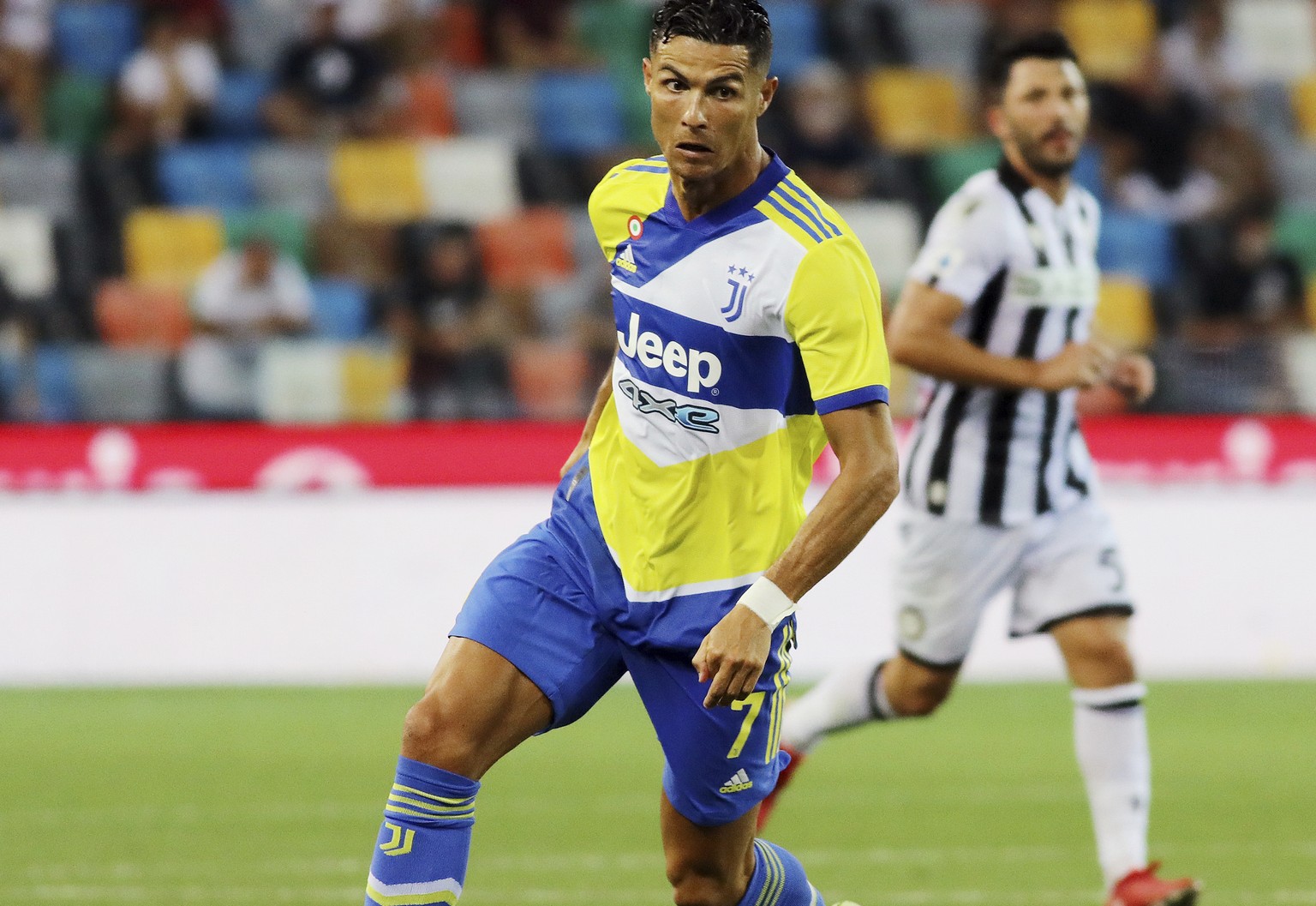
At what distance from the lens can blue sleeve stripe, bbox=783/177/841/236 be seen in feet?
13.0

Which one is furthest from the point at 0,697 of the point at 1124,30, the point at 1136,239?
the point at 1124,30

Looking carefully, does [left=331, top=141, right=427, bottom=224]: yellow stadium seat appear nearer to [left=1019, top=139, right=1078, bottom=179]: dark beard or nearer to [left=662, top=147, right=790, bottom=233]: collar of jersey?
[left=1019, top=139, right=1078, bottom=179]: dark beard

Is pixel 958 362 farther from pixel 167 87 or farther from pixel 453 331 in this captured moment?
pixel 167 87

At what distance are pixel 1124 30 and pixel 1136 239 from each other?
108 inches

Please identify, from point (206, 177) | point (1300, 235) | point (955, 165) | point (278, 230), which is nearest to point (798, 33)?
point (955, 165)

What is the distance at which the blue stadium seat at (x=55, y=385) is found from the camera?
434 inches

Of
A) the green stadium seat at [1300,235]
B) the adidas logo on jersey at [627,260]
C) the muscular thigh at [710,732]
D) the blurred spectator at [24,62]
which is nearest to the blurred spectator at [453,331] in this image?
the blurred spectator at [24,62]

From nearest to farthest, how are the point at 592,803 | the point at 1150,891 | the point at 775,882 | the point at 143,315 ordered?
the point at 775,882
the point at 1150,891
the point at 592,803
the point at 143,315

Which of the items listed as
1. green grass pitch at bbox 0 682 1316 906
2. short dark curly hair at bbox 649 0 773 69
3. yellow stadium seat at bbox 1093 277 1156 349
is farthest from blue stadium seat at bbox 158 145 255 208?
short dark curly hair at bbox 649 0 773 69

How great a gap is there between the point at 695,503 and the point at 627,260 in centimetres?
53

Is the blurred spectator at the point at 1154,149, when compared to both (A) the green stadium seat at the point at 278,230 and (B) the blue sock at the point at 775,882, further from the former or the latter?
(B) the blue sock at the point at 775,882

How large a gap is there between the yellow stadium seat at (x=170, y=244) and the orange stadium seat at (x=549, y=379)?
2448 mm

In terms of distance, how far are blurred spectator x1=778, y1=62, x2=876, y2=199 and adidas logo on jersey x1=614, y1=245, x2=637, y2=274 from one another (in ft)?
29.6

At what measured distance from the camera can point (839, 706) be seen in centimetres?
629
